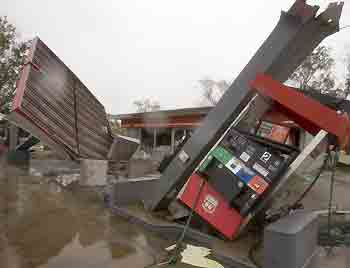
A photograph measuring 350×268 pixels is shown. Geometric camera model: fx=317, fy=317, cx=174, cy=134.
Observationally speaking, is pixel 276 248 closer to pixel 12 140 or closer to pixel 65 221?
pixel 65 221

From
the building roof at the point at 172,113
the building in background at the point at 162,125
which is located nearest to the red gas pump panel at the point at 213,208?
the building in background at the point at 162,125

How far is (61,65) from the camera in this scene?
10914mm

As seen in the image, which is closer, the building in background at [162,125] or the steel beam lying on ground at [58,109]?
the steel beam lying on ground at [58,109]

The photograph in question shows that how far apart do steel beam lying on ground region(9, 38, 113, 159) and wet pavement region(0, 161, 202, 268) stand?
1.99m

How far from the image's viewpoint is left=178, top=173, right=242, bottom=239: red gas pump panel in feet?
14.2

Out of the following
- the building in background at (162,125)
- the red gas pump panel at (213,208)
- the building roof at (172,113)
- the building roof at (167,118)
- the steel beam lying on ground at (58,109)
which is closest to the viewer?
the red gas pump panel at (213,208)

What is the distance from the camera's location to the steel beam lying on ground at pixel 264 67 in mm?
4695

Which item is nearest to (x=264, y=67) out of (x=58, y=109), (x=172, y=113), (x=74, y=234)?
(x=74, y=234)

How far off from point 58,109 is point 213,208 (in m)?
6.49

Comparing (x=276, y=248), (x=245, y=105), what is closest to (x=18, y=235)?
(x=276, y=248)

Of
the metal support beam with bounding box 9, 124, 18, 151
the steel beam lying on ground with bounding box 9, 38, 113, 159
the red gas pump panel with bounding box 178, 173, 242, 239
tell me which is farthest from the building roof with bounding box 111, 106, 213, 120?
the red gas pump panel with bounding box 178, 173, 242, 239

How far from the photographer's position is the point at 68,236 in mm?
4566

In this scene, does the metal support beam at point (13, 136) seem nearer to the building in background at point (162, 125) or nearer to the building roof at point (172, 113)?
the building in background at point (162, 125)

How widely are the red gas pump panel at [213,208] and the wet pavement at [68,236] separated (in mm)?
690
